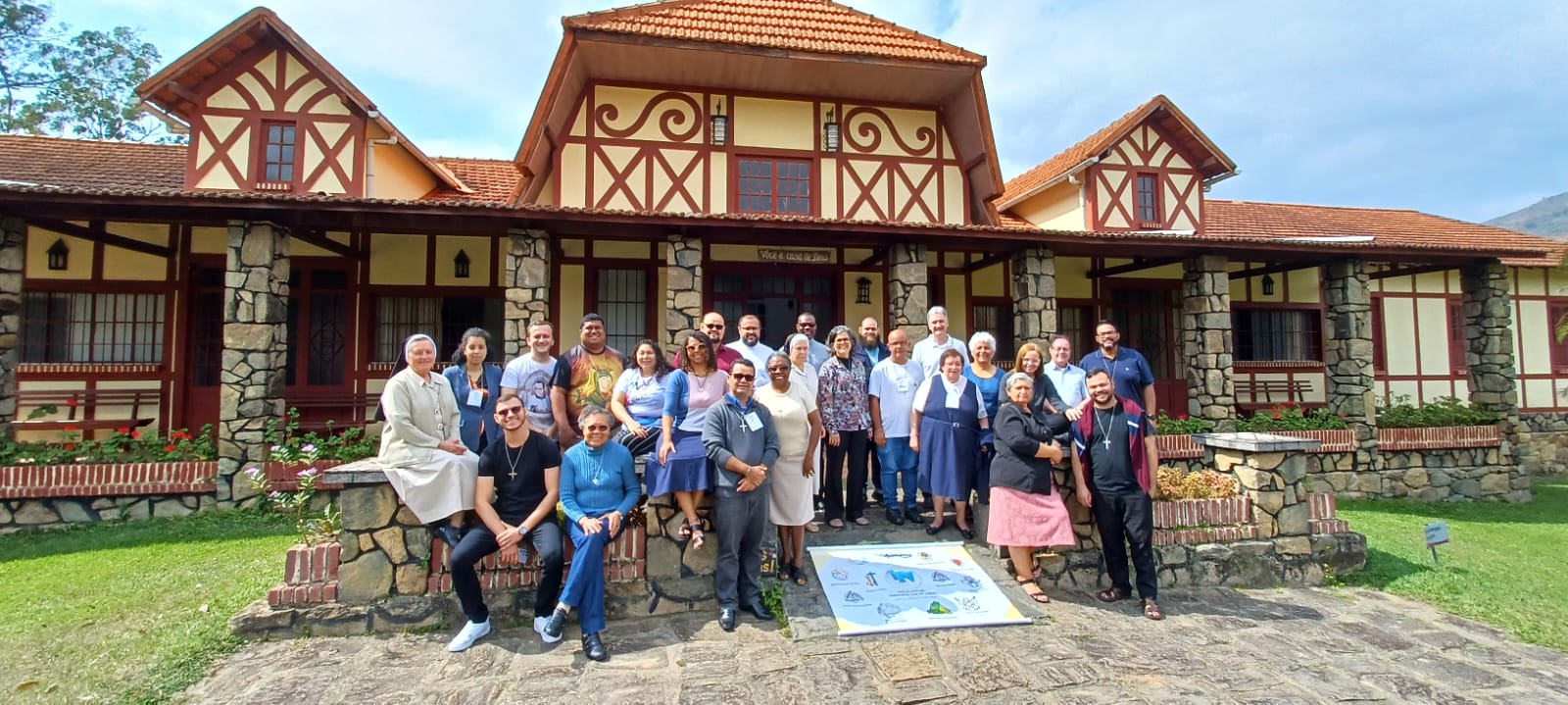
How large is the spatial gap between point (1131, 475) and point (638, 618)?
11.1 feet

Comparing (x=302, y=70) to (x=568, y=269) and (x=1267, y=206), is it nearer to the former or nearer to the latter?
(x=568, y=269)

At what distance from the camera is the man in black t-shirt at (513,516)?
12.6 feet

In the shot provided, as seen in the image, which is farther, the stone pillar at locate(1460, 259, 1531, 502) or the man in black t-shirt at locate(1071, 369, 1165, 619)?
the stone pillar at locate(1460, 259, 1531, 502)

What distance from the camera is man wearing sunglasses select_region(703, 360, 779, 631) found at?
4.04 m

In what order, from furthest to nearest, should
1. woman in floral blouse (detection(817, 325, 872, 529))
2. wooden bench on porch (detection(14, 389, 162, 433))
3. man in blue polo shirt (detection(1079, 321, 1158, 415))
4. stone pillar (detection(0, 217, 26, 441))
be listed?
wooden bench on porch (detection(14, 389, 162, 433))
stone pillar (detection(0, 217, 26, 441))
man in blue polo shirt (detection(1079, 321, 1158, 415))
woman in floral blouse (detection(817, 325, 872, 529))

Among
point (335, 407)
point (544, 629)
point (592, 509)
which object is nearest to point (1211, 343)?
point (592, 509)

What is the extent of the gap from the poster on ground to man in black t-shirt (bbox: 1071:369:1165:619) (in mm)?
912

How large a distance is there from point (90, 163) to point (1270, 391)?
65.5 feet

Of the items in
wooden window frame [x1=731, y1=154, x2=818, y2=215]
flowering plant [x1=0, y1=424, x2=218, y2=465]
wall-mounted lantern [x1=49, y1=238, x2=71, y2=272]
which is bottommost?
flowering plant [x1=0, y1=424, x2=218, y2=465]

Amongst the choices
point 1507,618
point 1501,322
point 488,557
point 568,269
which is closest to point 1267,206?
point 1501,322

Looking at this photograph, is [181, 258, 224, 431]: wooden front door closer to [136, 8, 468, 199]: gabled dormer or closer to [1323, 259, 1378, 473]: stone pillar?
[136, 8, 468, 199]: gabled dormer

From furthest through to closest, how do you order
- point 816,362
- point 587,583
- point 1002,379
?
point 816,362, point 1002,379, point 587,583

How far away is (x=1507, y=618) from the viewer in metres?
4.51

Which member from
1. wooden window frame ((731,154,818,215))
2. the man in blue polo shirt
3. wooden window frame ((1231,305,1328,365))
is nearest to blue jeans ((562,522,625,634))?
the man in blue polo shirt
